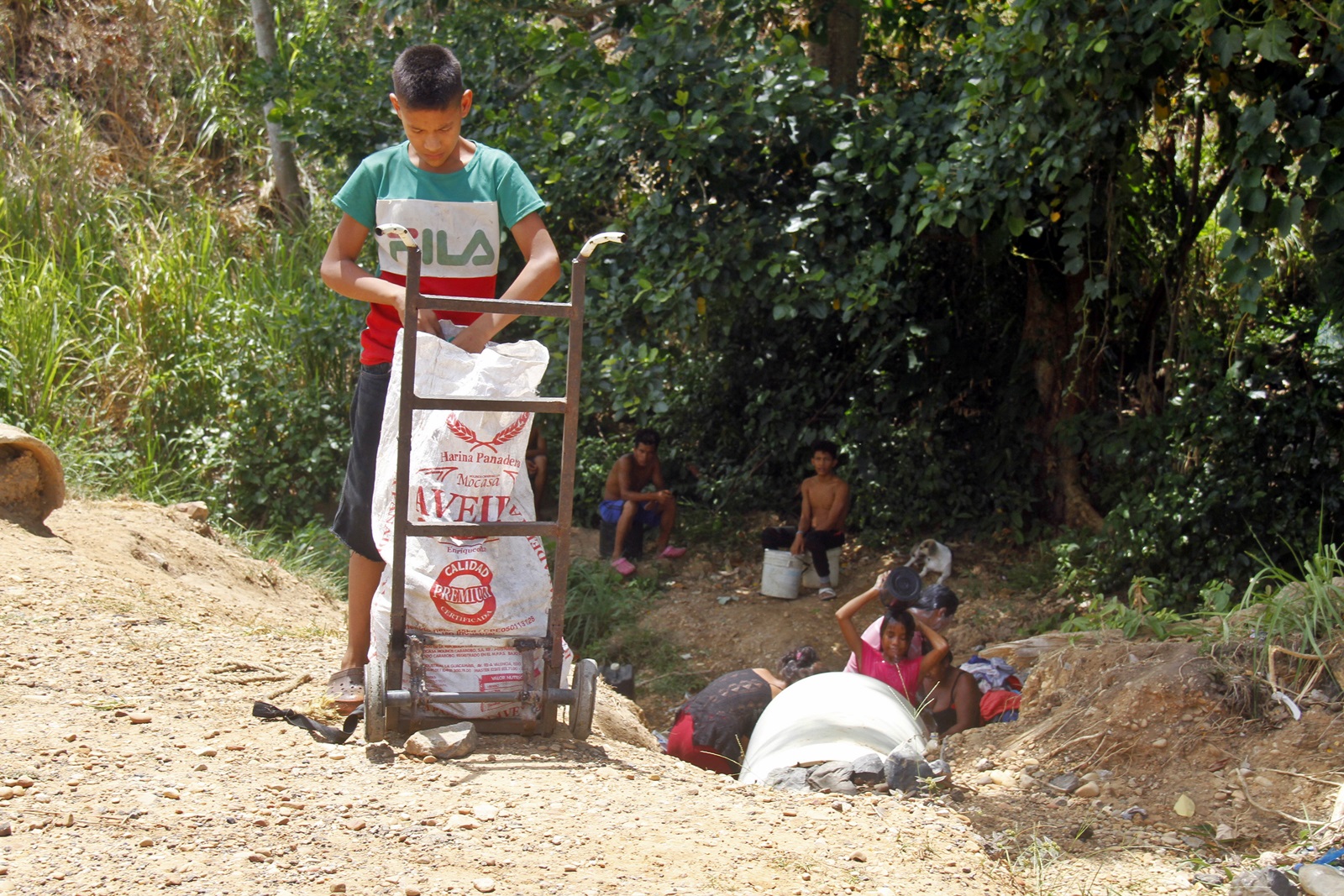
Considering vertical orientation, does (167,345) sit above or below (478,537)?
above

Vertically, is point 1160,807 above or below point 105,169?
below

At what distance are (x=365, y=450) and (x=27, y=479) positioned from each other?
8.76 ft

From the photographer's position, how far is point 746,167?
6.38 m

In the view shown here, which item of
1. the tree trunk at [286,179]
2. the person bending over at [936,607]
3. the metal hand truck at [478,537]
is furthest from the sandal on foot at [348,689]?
the tree trunk at [286,179]

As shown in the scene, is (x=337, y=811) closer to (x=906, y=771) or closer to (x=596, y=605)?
(x=906, y=771)

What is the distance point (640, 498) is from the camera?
8266 mm

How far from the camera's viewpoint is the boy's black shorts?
3.15m

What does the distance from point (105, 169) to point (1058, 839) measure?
32.0 ft

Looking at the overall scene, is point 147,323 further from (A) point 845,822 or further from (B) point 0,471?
(A) point 845,822

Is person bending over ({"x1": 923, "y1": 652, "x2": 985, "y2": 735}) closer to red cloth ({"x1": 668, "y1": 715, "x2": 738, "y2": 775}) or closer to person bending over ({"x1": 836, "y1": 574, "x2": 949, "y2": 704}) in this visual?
person bending over ({"x1": 836, "y1": 574, "x2": 949, "y2": 704})

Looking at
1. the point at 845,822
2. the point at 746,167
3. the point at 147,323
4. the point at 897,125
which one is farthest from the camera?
the point at 147,323

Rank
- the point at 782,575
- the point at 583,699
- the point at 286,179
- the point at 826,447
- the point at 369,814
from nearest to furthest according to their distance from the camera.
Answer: the point at 369,814
the point at 583,699
the point at 782,575
the point at 826,447
the point at 286,179

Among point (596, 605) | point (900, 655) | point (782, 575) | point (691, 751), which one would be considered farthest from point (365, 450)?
point (782, 575)

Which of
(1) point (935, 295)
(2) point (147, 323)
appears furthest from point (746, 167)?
(2) point (147, 323)
